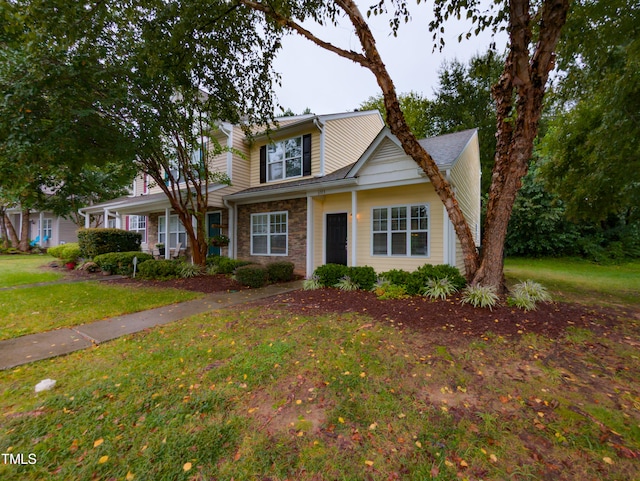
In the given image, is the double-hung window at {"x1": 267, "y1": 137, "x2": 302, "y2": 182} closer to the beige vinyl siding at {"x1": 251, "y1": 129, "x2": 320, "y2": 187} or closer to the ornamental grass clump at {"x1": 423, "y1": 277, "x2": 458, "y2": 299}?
the beige vinyl siding at {"x1": 251, "y1": 129, "x2": 320, "y2": 187}

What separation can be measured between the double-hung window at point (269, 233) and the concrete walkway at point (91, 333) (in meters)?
4.16

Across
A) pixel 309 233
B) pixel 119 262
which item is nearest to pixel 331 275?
pixel 309 233

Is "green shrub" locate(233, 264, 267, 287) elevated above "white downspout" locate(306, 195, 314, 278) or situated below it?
below

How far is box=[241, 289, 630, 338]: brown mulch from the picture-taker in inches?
176

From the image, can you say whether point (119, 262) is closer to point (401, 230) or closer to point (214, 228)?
point (214, 228)

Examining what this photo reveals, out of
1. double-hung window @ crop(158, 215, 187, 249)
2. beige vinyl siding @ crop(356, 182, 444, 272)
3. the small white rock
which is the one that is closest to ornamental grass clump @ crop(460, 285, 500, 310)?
beige vinyl siding @ crop(356, 182, 444, 272)

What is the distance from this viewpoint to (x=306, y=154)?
10602 millimetres

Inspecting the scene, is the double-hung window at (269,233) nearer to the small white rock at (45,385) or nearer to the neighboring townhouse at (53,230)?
the small white rock at (45,385)

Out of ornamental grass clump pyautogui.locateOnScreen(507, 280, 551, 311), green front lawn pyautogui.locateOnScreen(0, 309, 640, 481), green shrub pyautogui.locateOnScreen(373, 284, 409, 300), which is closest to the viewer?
green front lawn pyautogui.locateOnScreen(0, 309, 640, 481)

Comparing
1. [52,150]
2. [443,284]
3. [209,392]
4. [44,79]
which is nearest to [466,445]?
[209,392]

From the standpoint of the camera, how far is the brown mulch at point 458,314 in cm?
448

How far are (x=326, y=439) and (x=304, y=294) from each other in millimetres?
4962

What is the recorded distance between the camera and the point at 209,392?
107 inches

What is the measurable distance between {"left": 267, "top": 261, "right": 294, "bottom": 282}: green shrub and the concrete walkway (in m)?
2.02
